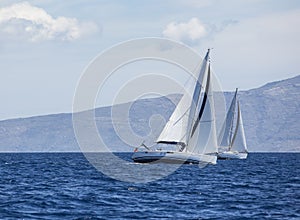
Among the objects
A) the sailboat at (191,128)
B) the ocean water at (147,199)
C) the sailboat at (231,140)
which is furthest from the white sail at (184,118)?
the sailboat at (231,140)

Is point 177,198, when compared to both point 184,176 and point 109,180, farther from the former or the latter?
point 184,176

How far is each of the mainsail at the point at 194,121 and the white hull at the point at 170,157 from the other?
1.12 metres

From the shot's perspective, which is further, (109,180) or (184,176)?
(184,176)

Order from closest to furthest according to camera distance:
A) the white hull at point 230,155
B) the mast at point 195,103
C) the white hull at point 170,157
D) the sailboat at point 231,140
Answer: the mast at point 195,103 → the white hull at point 170,157 → the white hull at point 230,155 → the sailboat at point 231,140

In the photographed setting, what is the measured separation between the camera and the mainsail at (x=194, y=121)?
9762 centimetres

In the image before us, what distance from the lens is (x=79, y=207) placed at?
156 ft

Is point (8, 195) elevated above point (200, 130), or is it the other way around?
point (200, 130)

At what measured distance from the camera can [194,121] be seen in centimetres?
9844

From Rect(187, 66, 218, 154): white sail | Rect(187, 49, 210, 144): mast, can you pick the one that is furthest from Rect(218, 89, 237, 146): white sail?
Rect(187, 49, 210, 144): mast

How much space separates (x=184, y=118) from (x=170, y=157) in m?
5.59

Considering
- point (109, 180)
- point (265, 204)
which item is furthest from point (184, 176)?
point (265, 204)

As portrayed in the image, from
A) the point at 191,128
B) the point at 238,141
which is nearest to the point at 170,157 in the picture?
the point at 191,128

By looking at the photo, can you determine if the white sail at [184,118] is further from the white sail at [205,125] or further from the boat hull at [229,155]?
the boat hull at [229,155]

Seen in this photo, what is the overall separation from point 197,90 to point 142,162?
45.2ft
